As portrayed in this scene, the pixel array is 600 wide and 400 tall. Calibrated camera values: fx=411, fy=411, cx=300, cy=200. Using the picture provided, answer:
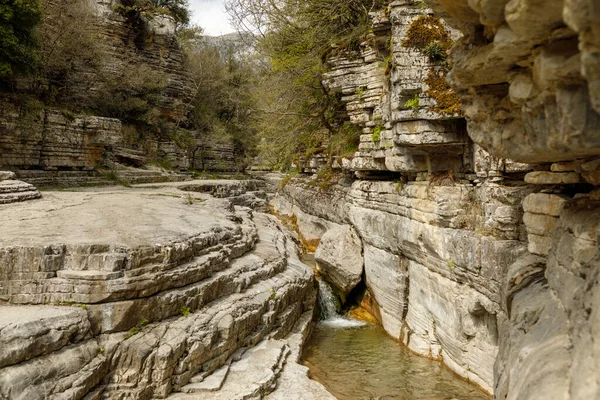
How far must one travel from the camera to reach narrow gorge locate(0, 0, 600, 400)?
2.88 metres

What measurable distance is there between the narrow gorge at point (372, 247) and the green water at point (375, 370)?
5 centimetres

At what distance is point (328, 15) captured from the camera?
13344mm

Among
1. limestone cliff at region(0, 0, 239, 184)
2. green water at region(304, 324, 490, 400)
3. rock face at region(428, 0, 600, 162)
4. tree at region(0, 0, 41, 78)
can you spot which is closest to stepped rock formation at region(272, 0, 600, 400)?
rock face at region(428, 0, 600, 162)

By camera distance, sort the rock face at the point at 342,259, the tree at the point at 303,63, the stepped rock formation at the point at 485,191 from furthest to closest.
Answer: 1. the tree at the point at 303,63
2. the rock face at the point at 342,259
3. the stepped rock formation at the point at 485,191

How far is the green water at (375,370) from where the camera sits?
763 cm

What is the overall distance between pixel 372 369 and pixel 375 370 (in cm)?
7

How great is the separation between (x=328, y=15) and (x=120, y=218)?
914 cm

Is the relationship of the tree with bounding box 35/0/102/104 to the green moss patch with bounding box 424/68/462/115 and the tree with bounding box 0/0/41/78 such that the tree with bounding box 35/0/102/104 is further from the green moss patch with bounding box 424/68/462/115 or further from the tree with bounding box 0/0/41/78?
the green moss patch with bounding box 424/68/462/115

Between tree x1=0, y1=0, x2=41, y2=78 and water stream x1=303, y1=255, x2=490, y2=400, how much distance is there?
14.0m

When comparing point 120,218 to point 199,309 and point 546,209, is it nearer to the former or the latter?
point 199,309

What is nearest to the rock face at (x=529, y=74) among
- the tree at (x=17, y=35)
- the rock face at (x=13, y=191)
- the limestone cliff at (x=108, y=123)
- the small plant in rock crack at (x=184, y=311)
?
the small plant in rock crack at (x=184, y=311)

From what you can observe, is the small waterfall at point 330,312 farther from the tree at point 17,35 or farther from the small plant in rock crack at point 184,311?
the tree at point 17,35

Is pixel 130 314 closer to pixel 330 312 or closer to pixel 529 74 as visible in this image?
pixel 529 74

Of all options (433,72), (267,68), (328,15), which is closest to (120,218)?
(433,72)
